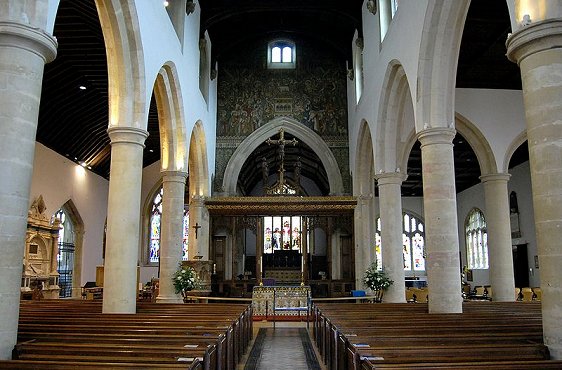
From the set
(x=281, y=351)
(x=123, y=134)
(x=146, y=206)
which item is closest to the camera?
(x=281, y=351)

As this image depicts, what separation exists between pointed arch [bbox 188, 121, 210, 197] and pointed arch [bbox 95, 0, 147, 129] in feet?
25.3

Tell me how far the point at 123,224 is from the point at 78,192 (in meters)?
11.1

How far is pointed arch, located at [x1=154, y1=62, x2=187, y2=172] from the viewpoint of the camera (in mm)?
13000

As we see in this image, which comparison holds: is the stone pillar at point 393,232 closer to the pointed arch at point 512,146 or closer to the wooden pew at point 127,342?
the pointed arch at point 512,146

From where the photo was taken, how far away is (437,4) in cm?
910

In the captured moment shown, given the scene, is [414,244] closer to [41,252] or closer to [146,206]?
[146,206]

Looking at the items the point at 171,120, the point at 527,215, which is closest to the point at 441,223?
the point at 171,120

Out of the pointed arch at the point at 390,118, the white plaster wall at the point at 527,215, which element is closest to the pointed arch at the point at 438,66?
the pointed arch at the point at 390,118

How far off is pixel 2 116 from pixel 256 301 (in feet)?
33.0

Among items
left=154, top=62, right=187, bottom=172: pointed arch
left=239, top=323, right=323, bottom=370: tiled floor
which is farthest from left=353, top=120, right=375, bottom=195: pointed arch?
left=239, top=323, right=323, bottom=370: tiled floor

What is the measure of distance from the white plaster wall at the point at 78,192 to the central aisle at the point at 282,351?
8873 millimetres

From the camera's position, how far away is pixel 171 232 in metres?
13.6

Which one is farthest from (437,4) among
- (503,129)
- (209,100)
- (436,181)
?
(209,100)

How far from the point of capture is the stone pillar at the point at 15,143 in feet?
16.0
